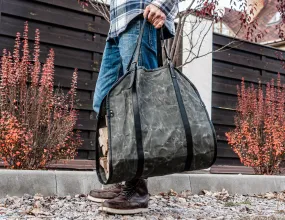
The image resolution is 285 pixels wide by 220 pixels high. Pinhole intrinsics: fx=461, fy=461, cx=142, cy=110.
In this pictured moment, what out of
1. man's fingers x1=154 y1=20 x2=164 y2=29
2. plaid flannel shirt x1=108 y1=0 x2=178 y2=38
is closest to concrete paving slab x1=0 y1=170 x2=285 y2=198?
plaid flannel shirt x1=108 y1=0 x2=178 y2=38

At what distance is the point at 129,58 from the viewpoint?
8.16 feet

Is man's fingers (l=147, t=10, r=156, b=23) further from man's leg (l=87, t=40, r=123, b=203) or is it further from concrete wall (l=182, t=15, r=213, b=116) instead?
concrete wall (l=182, t=15, r=213, b=116)

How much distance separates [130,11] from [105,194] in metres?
1.10

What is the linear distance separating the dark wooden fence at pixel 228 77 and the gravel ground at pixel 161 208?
2884 mm

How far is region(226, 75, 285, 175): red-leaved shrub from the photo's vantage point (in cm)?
548

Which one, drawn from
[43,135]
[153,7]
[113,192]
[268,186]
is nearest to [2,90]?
[43,135]

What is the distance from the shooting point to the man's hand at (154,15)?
2.40m

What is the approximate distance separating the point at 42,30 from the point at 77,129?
1169 millimetres

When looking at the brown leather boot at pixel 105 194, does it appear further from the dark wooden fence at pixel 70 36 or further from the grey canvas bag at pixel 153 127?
the dark wooden fence at pixel 70 36

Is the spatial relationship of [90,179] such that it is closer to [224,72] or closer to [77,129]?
[77,129]

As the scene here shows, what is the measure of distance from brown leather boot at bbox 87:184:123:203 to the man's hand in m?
0.98

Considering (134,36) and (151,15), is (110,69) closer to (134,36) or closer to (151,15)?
(134,36)

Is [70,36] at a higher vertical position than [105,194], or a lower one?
higher

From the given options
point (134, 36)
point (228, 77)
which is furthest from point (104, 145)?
point (228, 77)
